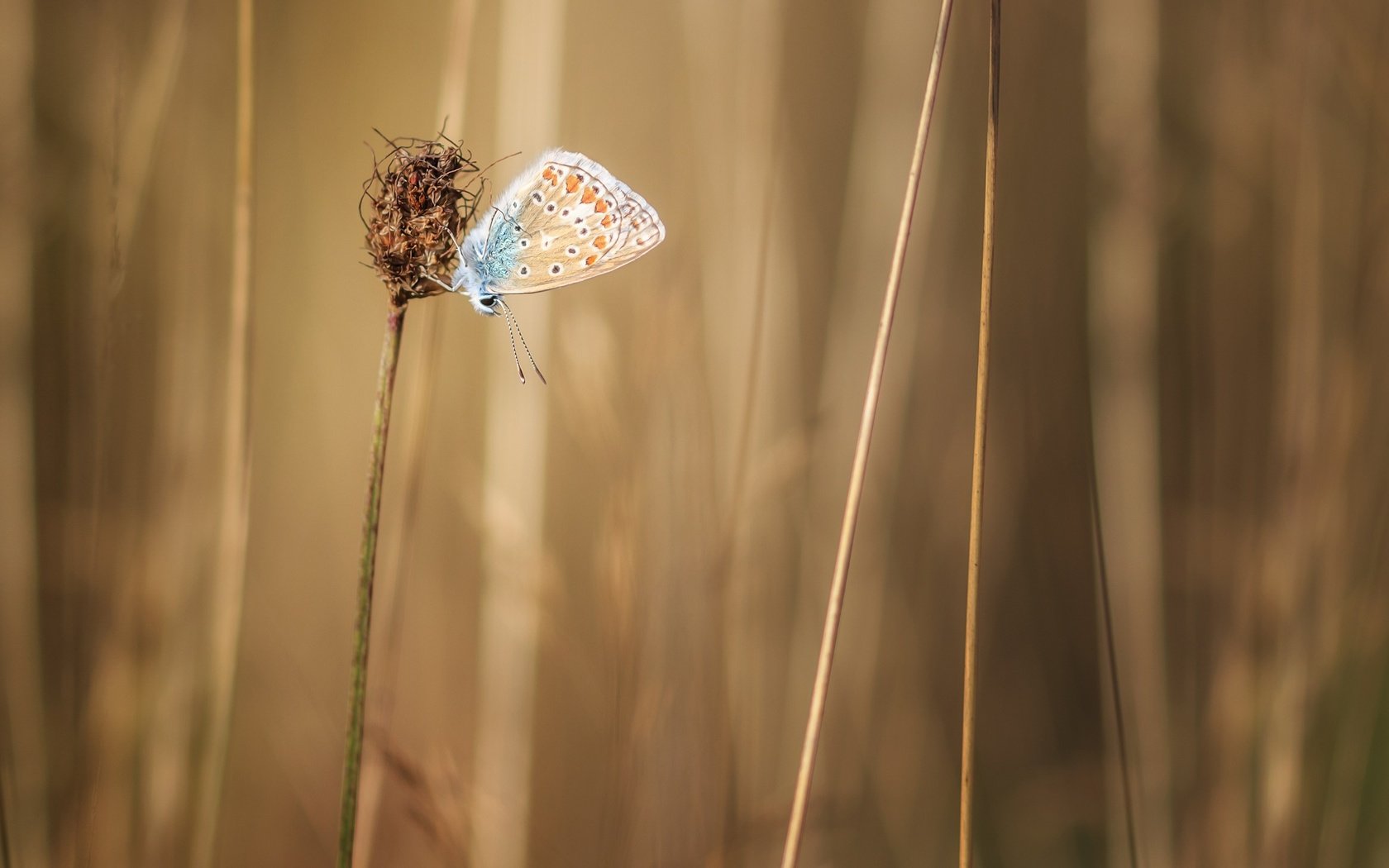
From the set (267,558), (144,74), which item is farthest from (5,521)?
(144,74)

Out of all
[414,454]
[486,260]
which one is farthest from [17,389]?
[486,260]

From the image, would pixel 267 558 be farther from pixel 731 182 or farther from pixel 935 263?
pixel 935 263

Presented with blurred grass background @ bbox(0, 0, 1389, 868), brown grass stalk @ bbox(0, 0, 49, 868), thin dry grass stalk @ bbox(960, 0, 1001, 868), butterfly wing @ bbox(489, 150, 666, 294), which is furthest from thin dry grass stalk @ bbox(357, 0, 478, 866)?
thin dry grass stalk @ bbox(960, 0, 1001, 868)

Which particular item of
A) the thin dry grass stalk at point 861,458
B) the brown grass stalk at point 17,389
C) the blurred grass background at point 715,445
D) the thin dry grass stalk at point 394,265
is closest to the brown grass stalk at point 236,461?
the blurred grass background at point 715,445

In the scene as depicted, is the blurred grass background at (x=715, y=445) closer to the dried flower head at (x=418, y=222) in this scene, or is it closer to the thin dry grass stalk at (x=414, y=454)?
the thin dry grass stalk at (x=414, y=454)

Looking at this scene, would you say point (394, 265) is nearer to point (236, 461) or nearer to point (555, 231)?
point (555, 231)

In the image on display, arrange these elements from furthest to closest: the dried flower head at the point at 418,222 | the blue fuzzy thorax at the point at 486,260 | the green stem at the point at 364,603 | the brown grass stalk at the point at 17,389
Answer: the brown grass stalk at the point at 17,389 → the blue fuzzy thorax at the point at 486,260 → the dried flower head at the point at 418,222 → the green stem at the point at 364,603

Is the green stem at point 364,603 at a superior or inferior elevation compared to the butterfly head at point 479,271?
inferior
